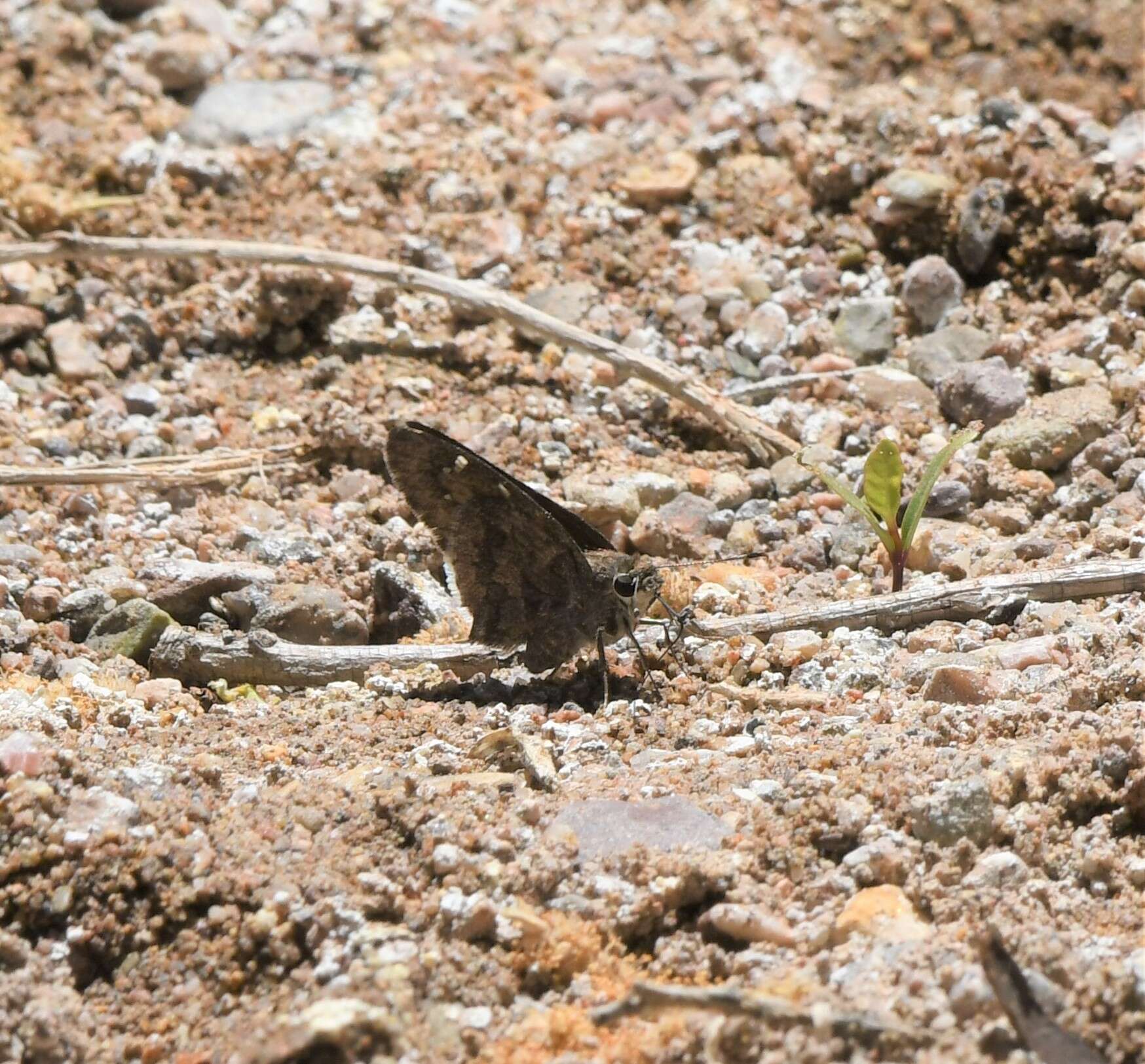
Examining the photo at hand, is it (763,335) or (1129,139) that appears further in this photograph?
(1129,139)

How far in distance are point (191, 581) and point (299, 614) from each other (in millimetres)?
383

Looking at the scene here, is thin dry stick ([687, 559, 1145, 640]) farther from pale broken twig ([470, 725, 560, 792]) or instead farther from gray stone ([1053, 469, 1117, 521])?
pale broken twig ([470, 725, 560, 792])

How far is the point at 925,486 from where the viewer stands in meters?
4.05

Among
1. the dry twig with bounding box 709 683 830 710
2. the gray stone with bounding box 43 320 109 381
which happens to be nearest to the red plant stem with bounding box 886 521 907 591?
the dry twig with bounding box 709 683 830 710

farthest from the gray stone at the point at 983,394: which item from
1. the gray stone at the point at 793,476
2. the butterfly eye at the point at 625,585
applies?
the butterfly eye at the point at 625,585

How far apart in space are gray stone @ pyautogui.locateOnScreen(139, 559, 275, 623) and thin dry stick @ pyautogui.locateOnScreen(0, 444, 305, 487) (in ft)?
1.67

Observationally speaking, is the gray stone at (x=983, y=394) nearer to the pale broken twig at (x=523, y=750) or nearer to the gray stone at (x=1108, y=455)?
the gray stone at (x=1108, y=455)

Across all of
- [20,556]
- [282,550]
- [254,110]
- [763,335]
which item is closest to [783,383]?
[763,335]

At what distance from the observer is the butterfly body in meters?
3.98

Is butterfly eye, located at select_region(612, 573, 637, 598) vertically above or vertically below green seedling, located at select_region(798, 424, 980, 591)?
Answer: below

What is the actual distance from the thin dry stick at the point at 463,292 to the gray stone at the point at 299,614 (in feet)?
4.96

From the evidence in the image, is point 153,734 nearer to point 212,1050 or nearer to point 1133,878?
point 212,1050

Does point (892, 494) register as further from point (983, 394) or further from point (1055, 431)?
point (983, 394)

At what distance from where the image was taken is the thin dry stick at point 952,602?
3939 mm
